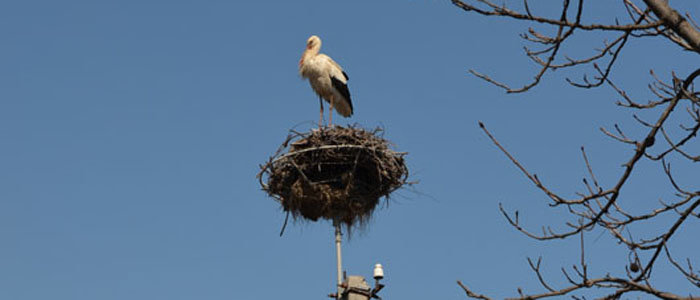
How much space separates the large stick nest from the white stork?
2.34m

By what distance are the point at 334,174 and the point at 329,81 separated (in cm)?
267

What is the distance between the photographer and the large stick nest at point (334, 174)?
11.6 m

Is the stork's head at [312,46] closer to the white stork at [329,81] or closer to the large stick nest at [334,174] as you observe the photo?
the white stork at [329,81]

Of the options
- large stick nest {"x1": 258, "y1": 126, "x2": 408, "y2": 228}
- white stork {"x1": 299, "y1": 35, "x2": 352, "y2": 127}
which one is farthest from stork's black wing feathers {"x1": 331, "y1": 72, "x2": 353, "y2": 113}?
large stick nest {"x1": 258, "y1": 126, "x2": 408, "y2": 228}

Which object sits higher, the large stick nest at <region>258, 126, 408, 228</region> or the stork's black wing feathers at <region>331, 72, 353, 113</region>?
the stork's black wing feathers at <region>331, 72, 353, 113</region>

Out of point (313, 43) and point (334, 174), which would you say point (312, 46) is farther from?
point (334, 174)

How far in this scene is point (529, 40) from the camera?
5.01 meters

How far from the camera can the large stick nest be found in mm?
11594

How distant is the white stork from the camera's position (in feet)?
46.9

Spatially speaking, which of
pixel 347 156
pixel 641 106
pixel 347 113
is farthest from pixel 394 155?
pixel 641 106

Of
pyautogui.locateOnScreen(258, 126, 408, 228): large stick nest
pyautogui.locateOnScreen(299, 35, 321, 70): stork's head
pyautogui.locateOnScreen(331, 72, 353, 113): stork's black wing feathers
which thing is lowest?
pyautogui.locateOnScreen(258, 126, 408, 228): large stick nest

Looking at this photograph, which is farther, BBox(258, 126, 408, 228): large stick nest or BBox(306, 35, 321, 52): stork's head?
BBox(306, 35, 321, 52): stork's head

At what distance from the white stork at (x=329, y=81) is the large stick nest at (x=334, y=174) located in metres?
2.34

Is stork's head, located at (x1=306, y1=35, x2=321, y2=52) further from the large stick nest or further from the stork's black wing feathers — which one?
the large stick nest
